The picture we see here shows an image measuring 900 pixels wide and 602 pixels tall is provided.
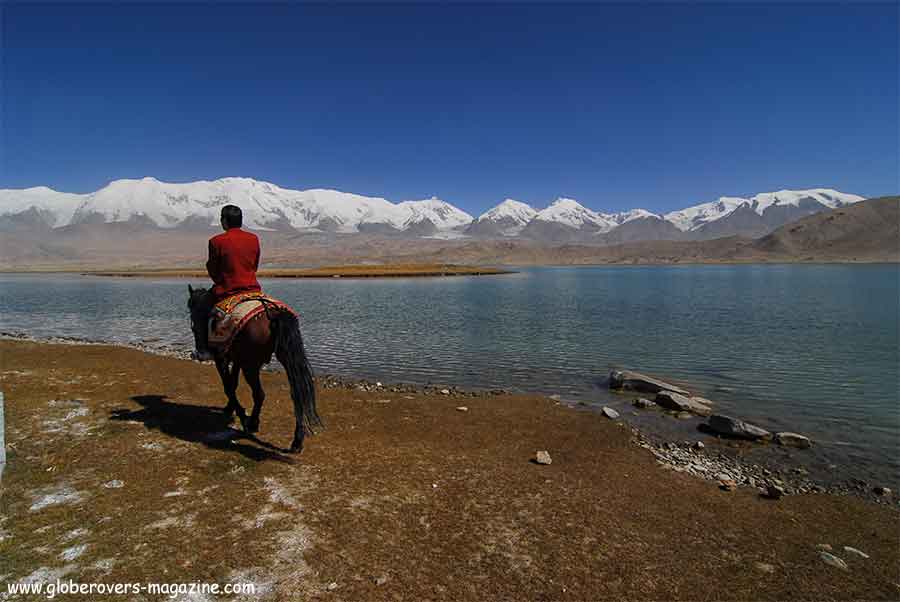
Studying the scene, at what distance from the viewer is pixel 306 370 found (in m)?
7.87

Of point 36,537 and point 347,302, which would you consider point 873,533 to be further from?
point 347,302

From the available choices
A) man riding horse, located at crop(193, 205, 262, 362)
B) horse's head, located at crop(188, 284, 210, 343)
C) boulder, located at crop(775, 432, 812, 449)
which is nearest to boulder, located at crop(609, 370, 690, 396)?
boulder, located at crop(775, 432, 812, 449)

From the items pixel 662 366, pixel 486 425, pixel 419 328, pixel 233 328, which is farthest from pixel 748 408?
pixel 419 328

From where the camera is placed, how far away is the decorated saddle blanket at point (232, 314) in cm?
757

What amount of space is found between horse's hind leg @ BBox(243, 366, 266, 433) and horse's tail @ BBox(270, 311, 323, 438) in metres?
0.61

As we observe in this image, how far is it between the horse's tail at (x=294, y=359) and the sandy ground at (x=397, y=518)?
91 centimetres

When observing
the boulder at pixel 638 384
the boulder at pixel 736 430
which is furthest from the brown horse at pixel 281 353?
the boulder at pixel 638 384

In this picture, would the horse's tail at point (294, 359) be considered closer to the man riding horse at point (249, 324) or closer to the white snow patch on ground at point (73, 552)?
the man riding horse at point (249, 324)

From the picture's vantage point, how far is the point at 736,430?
11195 mm

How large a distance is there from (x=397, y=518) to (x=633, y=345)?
20.7 m

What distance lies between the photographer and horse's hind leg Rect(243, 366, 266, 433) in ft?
26.1

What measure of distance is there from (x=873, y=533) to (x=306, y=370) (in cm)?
885

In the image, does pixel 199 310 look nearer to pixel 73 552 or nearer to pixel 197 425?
pixel 197 425

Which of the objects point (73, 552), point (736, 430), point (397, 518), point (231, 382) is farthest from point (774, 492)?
point (231, 382)
